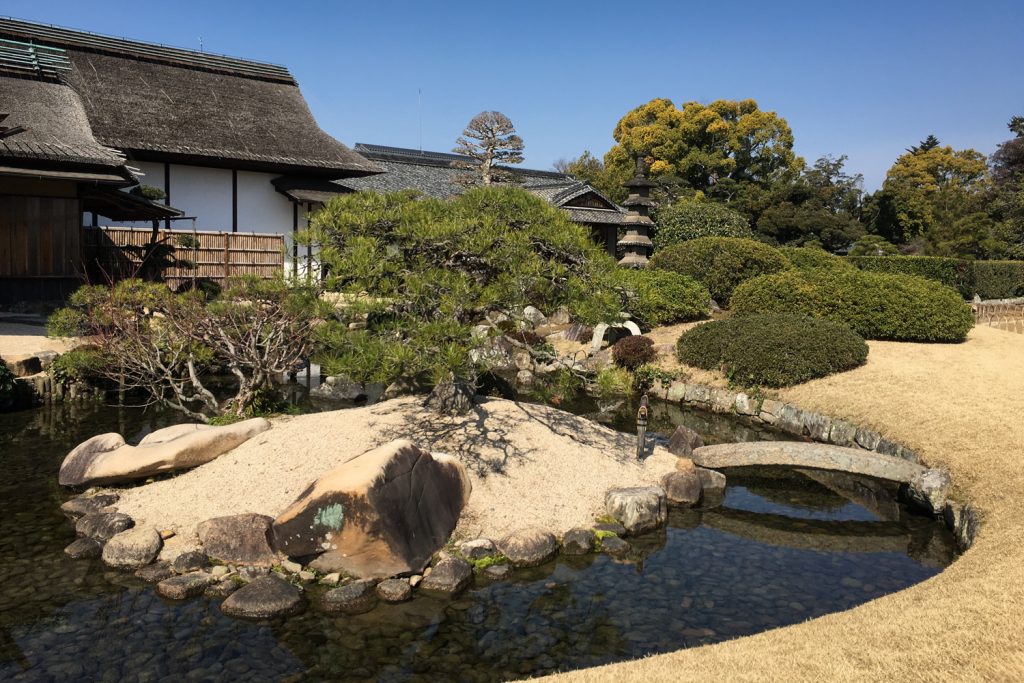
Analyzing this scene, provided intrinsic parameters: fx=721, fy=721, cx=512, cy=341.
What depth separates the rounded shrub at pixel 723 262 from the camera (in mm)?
20375

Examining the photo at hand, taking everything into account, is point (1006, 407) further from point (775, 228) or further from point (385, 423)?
point (775, 228)

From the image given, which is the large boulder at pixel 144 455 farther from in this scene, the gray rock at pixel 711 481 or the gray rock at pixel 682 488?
the gray rock at pixel 711 481

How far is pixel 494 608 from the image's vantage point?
5.97 m

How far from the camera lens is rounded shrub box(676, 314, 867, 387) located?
12961 mm

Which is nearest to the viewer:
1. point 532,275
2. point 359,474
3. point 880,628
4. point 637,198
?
point 880,628

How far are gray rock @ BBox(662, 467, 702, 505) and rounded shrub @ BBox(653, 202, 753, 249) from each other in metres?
20.9

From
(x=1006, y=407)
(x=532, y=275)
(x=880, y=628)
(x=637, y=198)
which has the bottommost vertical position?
(x=880, y=628)

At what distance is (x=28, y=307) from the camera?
615 inches

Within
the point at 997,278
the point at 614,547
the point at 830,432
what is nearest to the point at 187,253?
the point at 614,547

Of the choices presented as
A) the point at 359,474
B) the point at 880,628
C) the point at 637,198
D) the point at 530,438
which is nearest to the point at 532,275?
the point at 530,438

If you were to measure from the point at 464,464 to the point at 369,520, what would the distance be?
1.88 m

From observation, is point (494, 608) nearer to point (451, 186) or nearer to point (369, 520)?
point (369, 520)

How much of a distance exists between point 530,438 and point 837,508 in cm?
378

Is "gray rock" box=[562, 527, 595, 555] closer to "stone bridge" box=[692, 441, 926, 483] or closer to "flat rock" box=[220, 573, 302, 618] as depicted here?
"flat rock" box=[220, 573, 302, 618]
